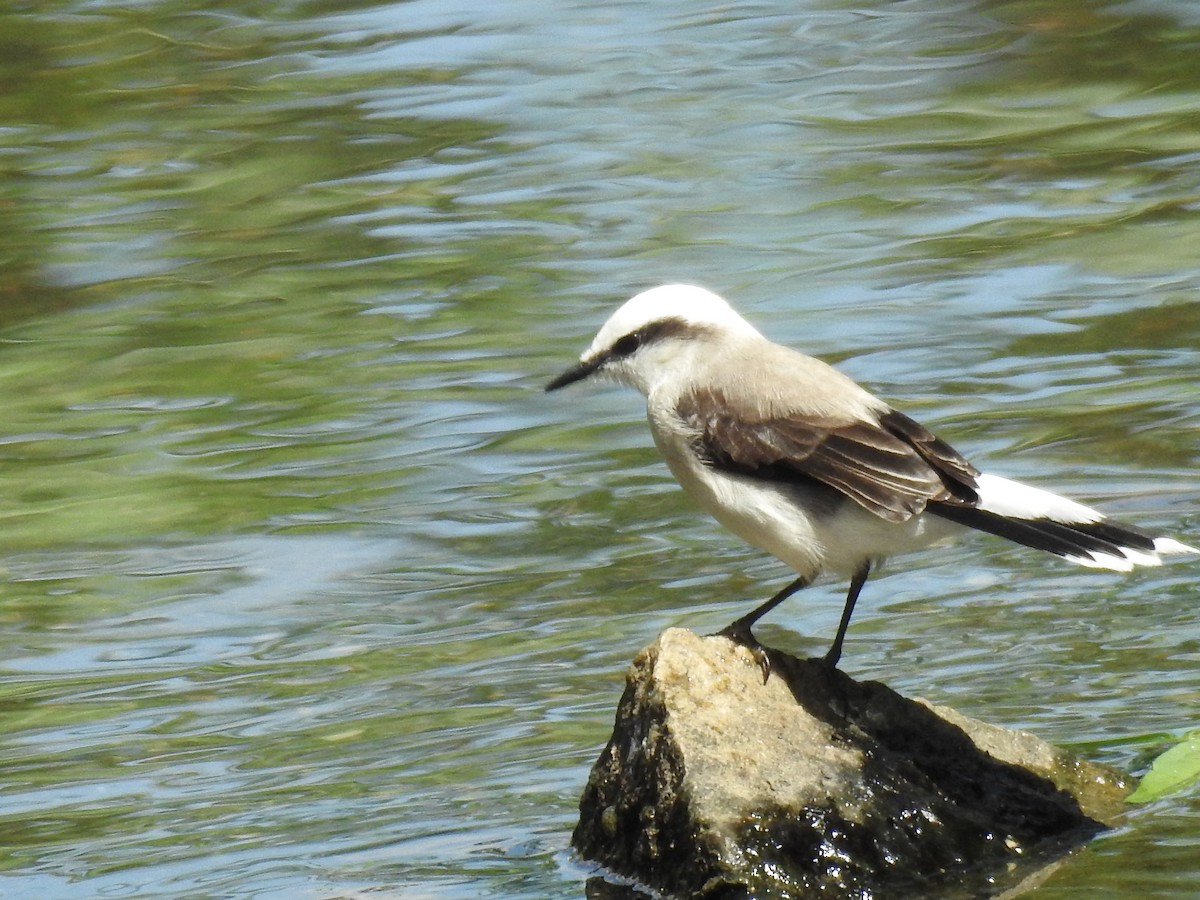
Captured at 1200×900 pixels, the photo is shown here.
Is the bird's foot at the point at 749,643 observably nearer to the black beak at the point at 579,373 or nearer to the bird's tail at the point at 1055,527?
the bird's tail at the point at 1055,527

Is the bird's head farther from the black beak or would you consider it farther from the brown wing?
the brown wing

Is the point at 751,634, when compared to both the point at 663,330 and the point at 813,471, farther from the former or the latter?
the point at 663,330

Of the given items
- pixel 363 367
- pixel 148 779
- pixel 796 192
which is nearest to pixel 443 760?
pixel 148 779

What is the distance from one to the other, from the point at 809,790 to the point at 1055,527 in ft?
3.39

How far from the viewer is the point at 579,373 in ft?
24.1

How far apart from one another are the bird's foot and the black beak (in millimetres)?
1231

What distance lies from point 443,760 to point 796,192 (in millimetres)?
7345

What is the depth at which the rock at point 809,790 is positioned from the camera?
18.8ft

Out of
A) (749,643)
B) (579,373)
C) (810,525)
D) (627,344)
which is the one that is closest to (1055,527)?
(810,525)

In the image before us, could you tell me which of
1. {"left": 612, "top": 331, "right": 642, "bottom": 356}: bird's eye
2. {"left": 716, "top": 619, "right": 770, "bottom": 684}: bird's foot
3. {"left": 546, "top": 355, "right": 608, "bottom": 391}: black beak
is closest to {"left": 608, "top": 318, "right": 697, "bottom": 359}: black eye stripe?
{"left": 612, "top": 331, "right": 642, "bottom": 356}: bird's eye

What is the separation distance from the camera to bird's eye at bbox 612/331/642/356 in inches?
279

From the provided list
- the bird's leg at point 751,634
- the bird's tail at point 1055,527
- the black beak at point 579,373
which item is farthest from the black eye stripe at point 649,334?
the bird's tail at point 1055,527

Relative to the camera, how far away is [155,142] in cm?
1563

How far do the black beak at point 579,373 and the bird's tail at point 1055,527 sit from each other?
152 centimetres
